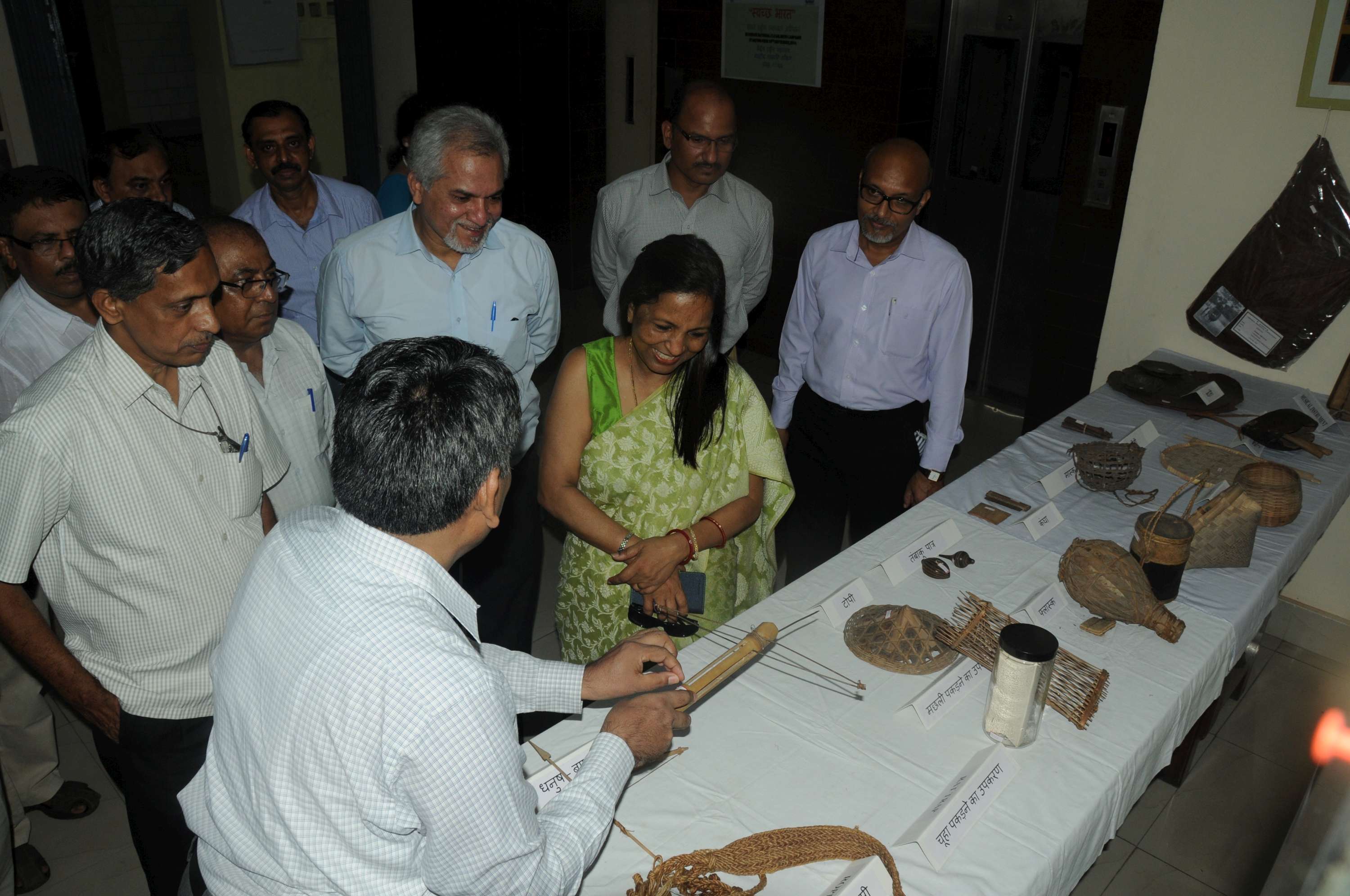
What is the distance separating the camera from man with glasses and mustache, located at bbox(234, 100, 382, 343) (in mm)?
3363

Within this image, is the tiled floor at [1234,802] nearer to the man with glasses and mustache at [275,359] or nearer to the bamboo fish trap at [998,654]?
the bamboo fish trap at [998,654]

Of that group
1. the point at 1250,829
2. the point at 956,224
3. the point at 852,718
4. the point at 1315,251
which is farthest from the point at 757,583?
the point at 956,224

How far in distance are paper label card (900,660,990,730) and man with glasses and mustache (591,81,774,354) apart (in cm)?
166

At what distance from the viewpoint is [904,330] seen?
2.98 metres

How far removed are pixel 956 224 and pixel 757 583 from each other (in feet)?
10.9

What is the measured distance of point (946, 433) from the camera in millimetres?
3047

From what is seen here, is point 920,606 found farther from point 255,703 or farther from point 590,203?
point 590,203

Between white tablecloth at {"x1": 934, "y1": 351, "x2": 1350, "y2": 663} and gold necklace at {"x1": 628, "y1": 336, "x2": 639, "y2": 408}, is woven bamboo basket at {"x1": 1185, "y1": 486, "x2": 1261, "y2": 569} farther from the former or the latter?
gold necklace at {"x1": 628, "y1": 336, "x2": 639, "y2": 408}

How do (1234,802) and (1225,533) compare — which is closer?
(1225,533)

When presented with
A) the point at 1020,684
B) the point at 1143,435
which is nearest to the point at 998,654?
the point at 1020,684

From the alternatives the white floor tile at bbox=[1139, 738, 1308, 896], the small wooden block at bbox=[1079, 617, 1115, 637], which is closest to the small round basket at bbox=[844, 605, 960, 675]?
the small wooden block at bbox=[1079, 617, 1115, 637]

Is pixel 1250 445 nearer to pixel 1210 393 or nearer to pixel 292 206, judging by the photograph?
pixel 1210 393

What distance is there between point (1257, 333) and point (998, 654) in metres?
2.40

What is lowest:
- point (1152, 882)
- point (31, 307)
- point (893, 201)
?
point (1152, 882)
